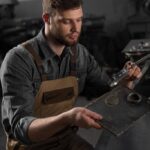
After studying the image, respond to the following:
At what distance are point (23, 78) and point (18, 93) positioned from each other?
6 centimetres

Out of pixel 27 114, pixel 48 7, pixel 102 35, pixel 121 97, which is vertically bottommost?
pixel 102 35

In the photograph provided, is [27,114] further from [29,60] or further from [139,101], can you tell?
[139,101]

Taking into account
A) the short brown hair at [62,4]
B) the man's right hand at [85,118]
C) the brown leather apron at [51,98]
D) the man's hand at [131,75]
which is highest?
the short brown hair at [62,4]

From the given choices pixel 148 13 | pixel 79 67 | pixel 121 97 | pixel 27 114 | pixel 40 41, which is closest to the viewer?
pixel 121 97

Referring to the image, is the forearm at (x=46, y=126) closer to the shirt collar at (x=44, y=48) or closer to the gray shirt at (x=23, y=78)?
the gray shirt at (x=23, y=78)

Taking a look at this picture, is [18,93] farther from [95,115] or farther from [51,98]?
[95,115]

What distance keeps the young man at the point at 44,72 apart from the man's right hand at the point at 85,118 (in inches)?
1.2

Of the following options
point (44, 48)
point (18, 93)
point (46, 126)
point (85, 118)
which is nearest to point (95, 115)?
point (85, 118)

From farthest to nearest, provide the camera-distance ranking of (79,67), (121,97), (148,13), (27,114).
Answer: (148,13) < (79,67) < (27,114) < (121,97)

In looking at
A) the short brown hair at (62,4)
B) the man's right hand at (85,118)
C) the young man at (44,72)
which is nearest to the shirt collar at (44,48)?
the young man at (44,72)

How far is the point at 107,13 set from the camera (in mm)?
2930

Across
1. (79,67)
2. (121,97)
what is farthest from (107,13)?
(121,97)

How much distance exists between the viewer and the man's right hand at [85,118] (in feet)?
3.15

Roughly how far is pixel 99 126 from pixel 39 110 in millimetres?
504
